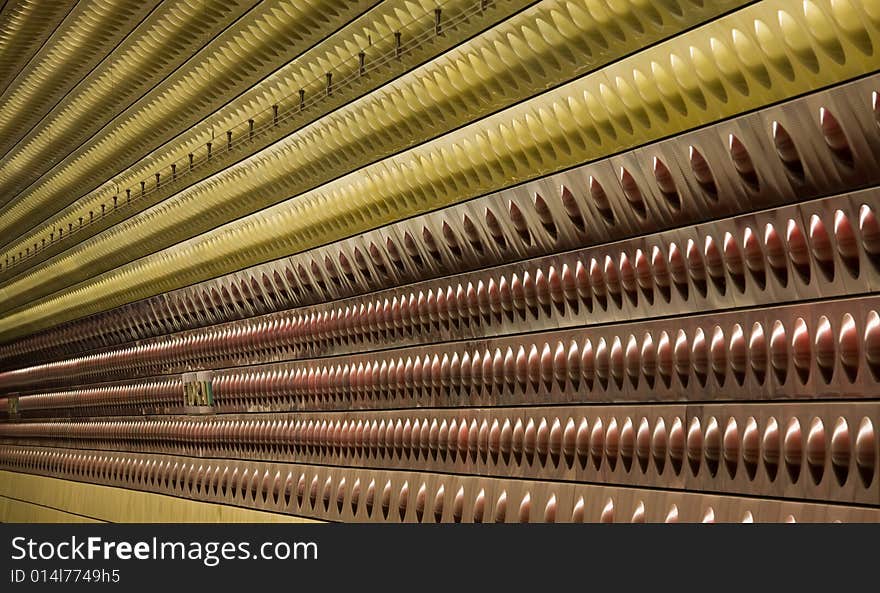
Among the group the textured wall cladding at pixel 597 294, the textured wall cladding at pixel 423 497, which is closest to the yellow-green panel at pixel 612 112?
the textured wall cladding at pixel 597 294

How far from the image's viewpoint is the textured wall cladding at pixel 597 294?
423cm

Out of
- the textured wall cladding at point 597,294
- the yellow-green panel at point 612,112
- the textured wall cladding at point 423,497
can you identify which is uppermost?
the yellow-green panel at point 612,112

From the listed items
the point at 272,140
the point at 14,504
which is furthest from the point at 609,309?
the point at 14,504

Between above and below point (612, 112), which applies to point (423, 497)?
below

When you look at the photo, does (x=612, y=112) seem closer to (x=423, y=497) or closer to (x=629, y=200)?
(x=629, y=200)

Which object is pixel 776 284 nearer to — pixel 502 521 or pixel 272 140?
pixel 502 521

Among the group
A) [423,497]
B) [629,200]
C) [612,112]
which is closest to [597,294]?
[629,200]

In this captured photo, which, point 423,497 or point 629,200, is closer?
point 629,200

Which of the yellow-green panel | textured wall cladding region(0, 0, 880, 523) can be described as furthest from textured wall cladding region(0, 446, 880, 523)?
the yellow-green panel

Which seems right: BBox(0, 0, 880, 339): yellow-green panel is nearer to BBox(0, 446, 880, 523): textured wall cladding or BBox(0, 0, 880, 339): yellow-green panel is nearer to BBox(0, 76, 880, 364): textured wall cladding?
BBox(0, 76, 880, 364): textured wall cladding

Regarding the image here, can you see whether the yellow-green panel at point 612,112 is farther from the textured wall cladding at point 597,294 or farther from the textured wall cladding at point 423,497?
the textured wall cladding at point 423,497

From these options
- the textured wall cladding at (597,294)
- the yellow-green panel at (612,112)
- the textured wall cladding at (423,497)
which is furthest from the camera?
the textured wall cladding at (423,497)

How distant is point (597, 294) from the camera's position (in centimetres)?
538

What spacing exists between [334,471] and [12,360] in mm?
10132
